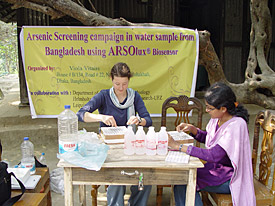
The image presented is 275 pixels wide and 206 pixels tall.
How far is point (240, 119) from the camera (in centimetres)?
205

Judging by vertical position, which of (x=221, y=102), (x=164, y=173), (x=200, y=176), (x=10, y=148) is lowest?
(x=10, y=148)

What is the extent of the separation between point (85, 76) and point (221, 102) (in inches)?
108

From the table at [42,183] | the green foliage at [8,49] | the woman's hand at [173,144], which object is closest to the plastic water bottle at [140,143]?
the woman's hand at [173,144]

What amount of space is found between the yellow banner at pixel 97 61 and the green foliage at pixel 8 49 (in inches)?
662

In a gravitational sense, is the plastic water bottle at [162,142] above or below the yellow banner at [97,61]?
below

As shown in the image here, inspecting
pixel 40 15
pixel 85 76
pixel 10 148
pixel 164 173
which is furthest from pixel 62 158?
pixel 40 15

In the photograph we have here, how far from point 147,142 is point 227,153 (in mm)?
626

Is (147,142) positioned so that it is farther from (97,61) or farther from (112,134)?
(97,61)

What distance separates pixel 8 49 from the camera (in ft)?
79.2

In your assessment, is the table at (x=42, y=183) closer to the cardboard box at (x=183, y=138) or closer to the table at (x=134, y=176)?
the table at (x=134, y=176)

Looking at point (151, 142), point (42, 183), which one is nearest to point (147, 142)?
point (151, 142)

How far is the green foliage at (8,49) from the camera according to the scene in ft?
64.6

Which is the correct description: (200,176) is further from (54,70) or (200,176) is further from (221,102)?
(54,70)

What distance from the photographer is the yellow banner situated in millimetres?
4078
